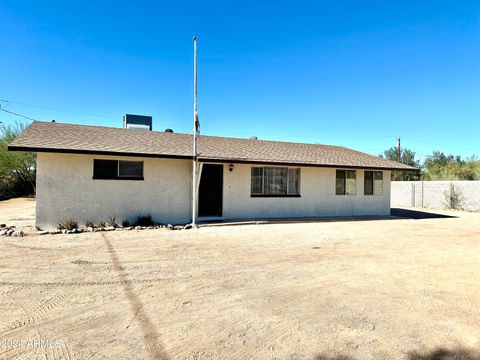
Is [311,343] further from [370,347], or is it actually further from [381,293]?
[381,293]

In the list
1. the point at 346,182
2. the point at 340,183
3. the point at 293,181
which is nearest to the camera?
the point at 293,181

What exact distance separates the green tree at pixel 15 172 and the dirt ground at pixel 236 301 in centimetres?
1944

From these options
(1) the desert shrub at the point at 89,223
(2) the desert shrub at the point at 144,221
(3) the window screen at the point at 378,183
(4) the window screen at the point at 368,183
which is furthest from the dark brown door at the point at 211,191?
(3) the window screen at the point at 378,183

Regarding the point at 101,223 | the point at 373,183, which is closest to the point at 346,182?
the point at 373,183

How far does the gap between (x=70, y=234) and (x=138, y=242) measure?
2.73m

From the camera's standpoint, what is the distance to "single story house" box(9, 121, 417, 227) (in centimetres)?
1109

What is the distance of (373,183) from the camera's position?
652 inches

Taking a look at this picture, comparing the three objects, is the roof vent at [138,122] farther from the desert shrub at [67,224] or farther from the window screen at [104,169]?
the desert shrub at [67,224]

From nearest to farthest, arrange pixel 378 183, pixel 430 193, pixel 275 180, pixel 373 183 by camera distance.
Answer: pixel 275 180 < pixel 373 183 < pixel 378 183 < pixel 430 193

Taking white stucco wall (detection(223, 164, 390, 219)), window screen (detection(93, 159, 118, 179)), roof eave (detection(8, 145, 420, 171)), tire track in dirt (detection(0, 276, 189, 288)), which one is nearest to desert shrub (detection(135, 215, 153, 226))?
window screen (detection(93, 159, 118, 179))

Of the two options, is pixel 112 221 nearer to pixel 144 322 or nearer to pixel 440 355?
pixel 144 322

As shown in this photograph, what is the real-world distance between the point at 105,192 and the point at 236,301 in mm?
8604

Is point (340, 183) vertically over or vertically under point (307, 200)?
over

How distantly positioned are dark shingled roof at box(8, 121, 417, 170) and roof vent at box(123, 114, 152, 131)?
256 cm
